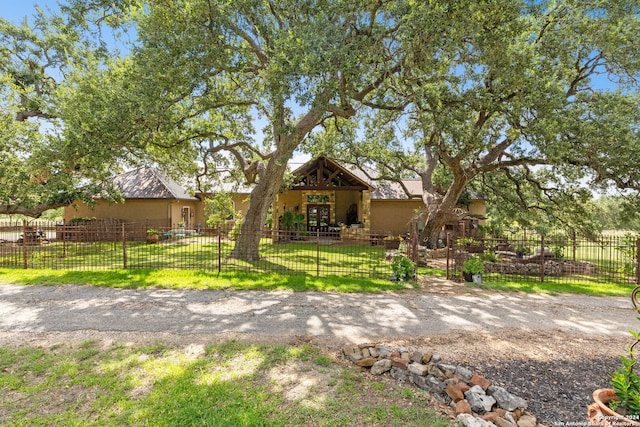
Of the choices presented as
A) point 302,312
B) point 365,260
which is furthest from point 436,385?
point 365,260

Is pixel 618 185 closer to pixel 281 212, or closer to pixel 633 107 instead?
pixel 633 107

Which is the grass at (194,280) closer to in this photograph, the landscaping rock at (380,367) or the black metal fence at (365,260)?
the black metal fence at (365,260)

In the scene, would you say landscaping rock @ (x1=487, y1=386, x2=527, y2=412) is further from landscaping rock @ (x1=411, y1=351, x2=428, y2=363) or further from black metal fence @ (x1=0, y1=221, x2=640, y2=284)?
black metal fence @ (x1=0, y1=221, x2=640, y2=284)

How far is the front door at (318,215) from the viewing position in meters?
22.3

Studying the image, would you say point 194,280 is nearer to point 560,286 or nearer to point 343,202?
point 560,286

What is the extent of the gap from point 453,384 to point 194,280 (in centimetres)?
754

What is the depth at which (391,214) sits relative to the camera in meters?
22.3

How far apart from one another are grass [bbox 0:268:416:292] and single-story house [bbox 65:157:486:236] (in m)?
10.9

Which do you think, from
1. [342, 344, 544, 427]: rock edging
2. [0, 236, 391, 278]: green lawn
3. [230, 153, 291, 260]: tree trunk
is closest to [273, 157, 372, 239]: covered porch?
[0, 236, 391, 278]: green lawn

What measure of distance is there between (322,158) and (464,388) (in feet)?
54.8

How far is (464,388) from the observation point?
3.65 metres

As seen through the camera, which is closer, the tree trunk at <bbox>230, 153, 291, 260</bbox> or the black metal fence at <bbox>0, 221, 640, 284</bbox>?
the black metal fence at <bbox>0, 221, 640, 284</bbox>

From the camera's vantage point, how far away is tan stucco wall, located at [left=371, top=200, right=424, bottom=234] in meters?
22.2

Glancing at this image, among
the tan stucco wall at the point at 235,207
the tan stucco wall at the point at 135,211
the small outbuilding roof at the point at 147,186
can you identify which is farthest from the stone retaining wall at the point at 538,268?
the tan stucco wall at the point at 135,211
